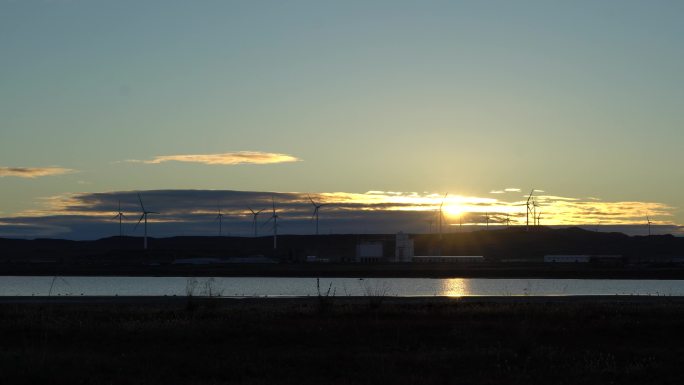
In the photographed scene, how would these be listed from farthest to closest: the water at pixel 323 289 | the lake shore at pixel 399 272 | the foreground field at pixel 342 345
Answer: the lake shore at pixel 399 272 < the water at pixel 323 289 < the foreground field at pixel 342 345

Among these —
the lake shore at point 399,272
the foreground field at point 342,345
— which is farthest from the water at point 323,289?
the lake shore at point 399,272

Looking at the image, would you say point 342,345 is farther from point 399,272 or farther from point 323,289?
point 399,272

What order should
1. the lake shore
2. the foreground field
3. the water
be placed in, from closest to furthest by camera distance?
the foreground field < the water < the lake shore

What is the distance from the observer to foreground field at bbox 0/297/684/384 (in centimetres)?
2567

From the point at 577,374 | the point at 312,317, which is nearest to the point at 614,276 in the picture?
the point at 312,317

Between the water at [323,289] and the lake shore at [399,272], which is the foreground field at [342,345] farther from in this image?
the lake shore at [399,272]

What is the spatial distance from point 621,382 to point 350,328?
46.8 ft

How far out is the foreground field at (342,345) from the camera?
84.2ft

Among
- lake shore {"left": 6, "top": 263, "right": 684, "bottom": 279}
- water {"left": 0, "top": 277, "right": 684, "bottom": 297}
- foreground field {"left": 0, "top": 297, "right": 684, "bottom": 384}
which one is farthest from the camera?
lake shore {"left": 6, "top": 263, "right": 684, "bottom": 279}

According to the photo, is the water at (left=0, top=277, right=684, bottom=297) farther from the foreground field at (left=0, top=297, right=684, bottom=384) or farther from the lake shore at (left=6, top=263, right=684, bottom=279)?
the lake shore at (left=6, top=263, right=684, bottom=279)

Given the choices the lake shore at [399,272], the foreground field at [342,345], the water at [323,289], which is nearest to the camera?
the foreground field at [342,345]

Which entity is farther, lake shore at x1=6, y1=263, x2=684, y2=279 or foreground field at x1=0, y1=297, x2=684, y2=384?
lake shore at x1=6, y1=263, x2=684, y2=279

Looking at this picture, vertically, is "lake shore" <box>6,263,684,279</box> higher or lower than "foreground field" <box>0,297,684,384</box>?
lower

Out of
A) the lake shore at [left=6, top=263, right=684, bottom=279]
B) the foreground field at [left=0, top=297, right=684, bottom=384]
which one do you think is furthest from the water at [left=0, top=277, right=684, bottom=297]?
the lake shore at [left=6, top=263, right=684, bottom=279]
